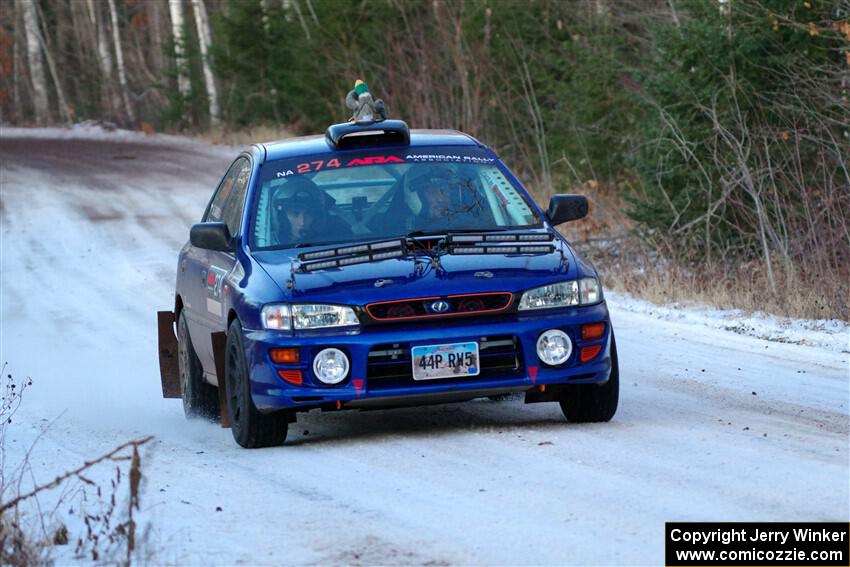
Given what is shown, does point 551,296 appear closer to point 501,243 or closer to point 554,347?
point 554,347

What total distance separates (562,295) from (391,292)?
88 centimetres

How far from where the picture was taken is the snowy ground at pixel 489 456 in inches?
242

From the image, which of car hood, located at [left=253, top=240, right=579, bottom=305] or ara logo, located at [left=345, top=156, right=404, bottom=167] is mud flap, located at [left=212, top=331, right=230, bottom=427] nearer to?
car hood, located at [left=253, top=240, right=579, bottom=305]

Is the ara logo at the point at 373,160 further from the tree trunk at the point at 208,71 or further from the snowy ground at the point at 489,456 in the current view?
the tree trunk at the point at 208,71

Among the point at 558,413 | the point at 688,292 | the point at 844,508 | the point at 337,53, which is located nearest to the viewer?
the point at 844,508

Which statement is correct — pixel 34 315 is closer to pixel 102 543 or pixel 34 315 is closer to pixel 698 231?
pixel 698 231

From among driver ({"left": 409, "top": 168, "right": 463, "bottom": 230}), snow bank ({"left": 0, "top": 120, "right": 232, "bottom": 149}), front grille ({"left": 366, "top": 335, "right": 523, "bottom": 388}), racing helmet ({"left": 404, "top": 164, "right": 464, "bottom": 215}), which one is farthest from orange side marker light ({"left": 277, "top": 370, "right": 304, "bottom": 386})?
snow bank ({"left": 0, "top": 120, "right": 232, "bottom": 149})

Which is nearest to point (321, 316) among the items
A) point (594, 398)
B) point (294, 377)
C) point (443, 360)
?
point (294, 377)

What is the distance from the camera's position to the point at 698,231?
16.2 m

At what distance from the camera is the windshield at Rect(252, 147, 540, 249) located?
916 centimetres

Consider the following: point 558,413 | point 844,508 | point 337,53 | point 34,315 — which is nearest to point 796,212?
point 558,413

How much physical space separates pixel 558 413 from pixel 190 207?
15089 millimetres

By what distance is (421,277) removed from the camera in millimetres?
8180

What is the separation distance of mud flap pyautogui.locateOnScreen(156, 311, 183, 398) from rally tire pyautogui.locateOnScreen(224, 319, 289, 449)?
7.80 ft
